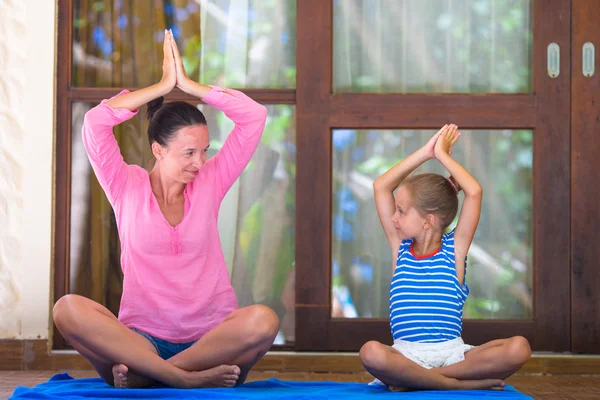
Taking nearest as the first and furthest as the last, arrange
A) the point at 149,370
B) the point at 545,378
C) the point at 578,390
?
the point at 149,370
the point at 578,390
the point at 545,378

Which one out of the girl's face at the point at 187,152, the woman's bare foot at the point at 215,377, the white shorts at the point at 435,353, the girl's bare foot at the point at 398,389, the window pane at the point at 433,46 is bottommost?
the girl's bare foot at the point at 398,389

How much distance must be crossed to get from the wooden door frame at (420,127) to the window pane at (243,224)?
0.11 meters

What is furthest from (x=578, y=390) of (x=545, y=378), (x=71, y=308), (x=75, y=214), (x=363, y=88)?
(x=75, y=214)

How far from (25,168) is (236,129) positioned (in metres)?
1.30

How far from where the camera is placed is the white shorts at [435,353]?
2615mm

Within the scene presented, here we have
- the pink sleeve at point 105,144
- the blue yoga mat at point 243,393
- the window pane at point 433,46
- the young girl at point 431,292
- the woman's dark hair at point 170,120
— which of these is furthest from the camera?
the window pane at point 433,46

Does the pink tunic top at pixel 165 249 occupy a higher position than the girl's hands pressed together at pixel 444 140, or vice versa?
the girl's hands pressed together at pixel 444 140

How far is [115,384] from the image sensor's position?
2.57 meters

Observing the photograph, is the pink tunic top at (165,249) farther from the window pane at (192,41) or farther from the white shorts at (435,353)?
the window pane at (192,41)

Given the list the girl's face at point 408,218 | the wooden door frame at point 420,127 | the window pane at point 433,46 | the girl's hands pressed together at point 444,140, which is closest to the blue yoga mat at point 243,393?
the girl's face at point 408,218

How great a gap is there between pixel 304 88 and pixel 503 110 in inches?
35.1

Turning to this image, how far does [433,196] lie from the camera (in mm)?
2719

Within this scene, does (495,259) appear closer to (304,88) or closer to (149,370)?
(304,88)

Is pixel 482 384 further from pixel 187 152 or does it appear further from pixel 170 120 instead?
pixel 170 120
